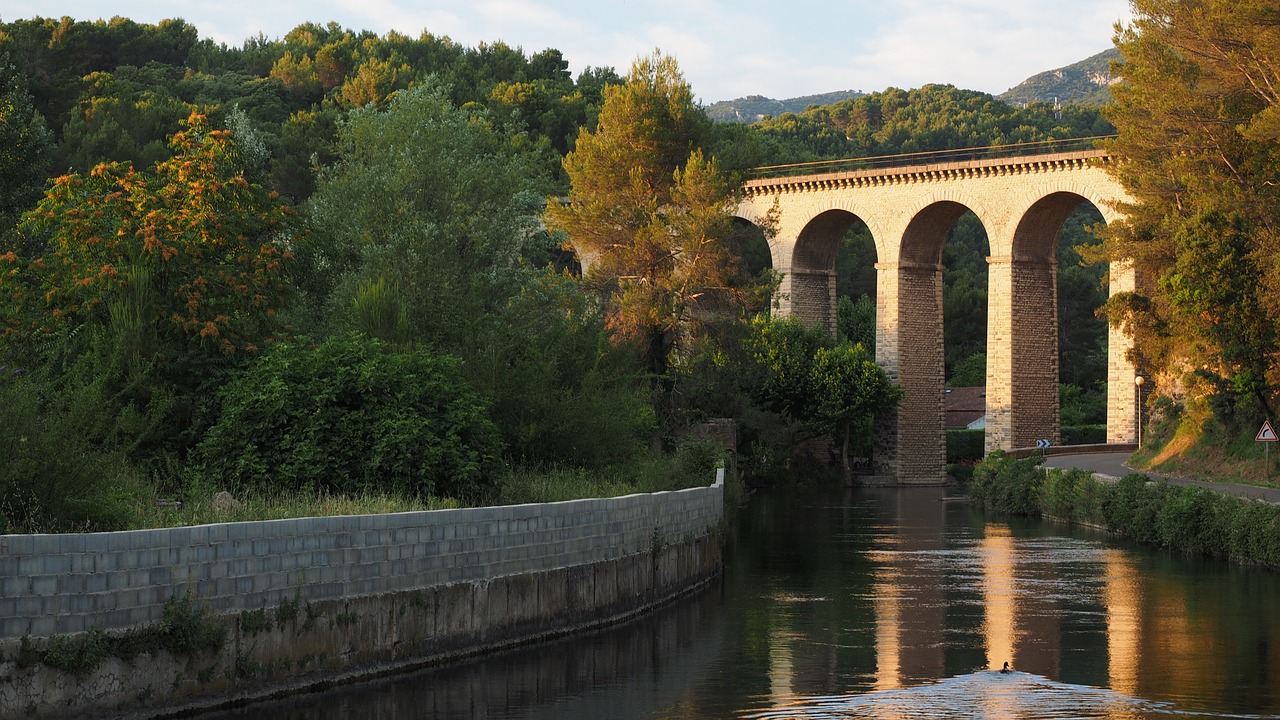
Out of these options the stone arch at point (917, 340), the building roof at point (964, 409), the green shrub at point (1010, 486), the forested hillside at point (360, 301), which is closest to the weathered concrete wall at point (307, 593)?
the forested hillside at point (360, 301)

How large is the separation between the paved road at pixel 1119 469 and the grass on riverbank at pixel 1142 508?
848mm

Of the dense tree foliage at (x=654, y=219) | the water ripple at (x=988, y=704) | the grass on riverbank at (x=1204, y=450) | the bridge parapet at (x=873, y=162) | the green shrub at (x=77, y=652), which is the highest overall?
the bridge parapet at (x=873, y=162)

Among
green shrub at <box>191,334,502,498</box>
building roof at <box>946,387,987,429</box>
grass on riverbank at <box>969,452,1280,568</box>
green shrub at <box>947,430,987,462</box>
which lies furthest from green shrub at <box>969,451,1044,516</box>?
building roof at <box>946,387,987,429</box>

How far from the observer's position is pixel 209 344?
21078 millimetres

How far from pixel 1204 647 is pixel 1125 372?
3607cm

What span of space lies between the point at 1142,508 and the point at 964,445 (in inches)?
1403

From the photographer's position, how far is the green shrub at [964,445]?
6831 centimetres

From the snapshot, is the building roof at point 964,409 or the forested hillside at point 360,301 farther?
the building roof at point 964,409

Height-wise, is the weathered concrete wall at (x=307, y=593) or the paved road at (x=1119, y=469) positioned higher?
the paved road at (x=1119, y=469)

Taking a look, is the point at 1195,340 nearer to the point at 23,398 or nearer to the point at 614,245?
the point at 614,245

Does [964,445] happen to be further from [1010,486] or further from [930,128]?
[930,128]

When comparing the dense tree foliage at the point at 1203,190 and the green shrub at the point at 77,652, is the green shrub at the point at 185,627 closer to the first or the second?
the green shrub at the point at 77,652

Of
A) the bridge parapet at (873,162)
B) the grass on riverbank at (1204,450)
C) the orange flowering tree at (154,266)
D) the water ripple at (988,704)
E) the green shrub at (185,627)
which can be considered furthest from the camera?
the bridge parapet at (873,162)

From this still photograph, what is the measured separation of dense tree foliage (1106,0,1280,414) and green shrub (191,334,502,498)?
21.3 m
